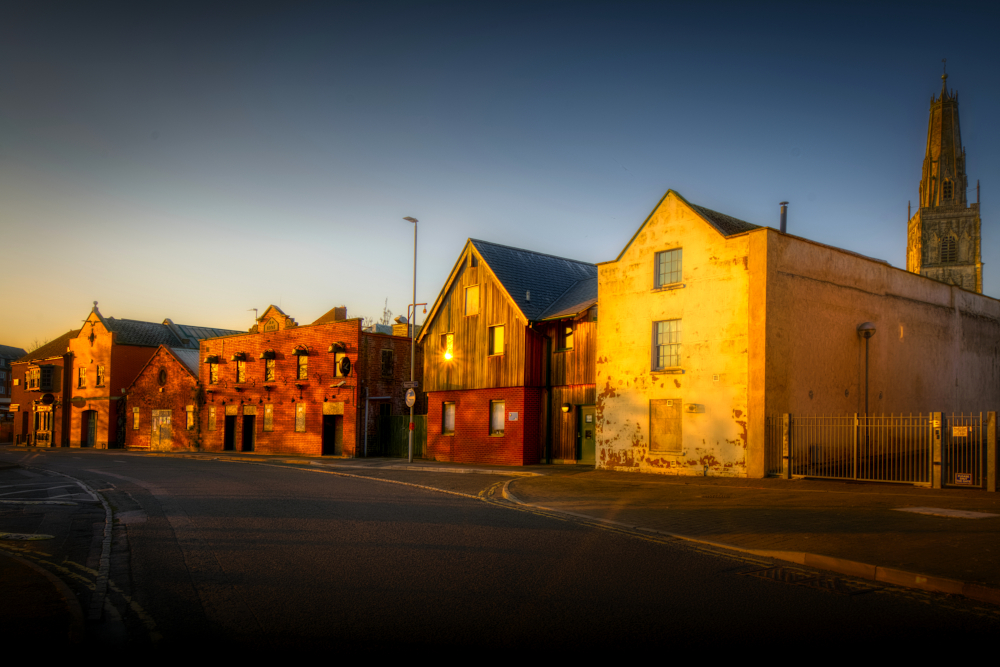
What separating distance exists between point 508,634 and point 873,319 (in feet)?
68.9

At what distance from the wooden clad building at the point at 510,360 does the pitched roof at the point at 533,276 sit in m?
0.06

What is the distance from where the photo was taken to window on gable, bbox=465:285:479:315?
99.8ft

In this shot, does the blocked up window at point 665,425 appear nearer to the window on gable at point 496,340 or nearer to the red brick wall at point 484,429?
the red brick wall at point 484,429

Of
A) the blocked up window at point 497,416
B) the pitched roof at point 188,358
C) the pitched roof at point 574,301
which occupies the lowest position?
the blocked up window at point 497,416

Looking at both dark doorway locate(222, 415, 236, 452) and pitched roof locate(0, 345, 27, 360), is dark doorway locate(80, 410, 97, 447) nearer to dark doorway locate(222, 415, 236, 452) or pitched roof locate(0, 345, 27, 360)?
dark doorway locate(222, 415, 236, 452)

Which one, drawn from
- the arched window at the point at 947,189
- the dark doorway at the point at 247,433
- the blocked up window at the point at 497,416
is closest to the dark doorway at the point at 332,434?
the dark doorway at the point at 247,433

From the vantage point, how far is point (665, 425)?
22.1m

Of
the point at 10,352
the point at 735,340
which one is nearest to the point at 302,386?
the point at 735,340

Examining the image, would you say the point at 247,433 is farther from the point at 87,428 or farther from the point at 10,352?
the point at 10,352

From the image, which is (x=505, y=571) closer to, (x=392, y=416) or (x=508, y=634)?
(x=508, y=634)

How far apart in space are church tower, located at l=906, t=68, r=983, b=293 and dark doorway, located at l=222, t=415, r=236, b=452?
85.5 metres

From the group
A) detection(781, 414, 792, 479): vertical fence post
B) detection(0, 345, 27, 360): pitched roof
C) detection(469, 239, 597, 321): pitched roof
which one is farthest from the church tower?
detection(0, 345, 27, 360): pitched roof

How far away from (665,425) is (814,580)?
46.4 ft

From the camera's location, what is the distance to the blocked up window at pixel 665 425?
21.8 metres
